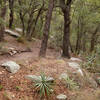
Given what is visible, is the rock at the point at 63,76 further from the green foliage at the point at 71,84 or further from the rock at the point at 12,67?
the rock at the point at 12,67

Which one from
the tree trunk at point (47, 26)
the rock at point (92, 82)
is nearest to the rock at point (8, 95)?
the rock at point (92, 82)

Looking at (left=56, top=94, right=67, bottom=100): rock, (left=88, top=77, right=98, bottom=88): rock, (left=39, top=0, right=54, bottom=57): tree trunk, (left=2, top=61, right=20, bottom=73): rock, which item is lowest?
(left=88, top=77, right=98, bottom=88): rock

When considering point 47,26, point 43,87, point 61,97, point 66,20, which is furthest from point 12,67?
point 66,20

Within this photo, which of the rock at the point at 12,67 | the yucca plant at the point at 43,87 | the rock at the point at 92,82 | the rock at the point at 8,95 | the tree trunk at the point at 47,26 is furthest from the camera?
the tree trunk at the point at 47,26

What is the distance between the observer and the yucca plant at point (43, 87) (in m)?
3.82

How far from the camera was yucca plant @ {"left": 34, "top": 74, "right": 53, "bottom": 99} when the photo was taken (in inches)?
151

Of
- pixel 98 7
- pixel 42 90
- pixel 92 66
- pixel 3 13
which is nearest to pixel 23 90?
A: pixel 42 90

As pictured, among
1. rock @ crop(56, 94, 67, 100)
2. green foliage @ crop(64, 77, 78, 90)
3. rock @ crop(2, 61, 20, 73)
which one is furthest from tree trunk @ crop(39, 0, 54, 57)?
rock @ crop(56, 94, 67, 100)

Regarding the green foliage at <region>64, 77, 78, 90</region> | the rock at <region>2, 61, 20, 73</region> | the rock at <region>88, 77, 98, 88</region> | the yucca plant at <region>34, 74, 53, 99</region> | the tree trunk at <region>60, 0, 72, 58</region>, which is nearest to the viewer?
the yucca plant at <region>34, 74, 53, 99</region>

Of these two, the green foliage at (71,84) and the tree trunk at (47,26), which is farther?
the tree trunk at (47,26)

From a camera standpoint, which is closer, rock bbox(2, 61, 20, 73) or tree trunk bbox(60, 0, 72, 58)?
rock bbox(2, 61, 20, 73)

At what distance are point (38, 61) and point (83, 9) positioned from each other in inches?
239

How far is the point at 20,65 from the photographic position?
522 centimetres

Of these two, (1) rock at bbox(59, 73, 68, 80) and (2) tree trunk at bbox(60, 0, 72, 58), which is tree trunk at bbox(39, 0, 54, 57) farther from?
(1) rock at bbox(59, 73, 68, 80)
